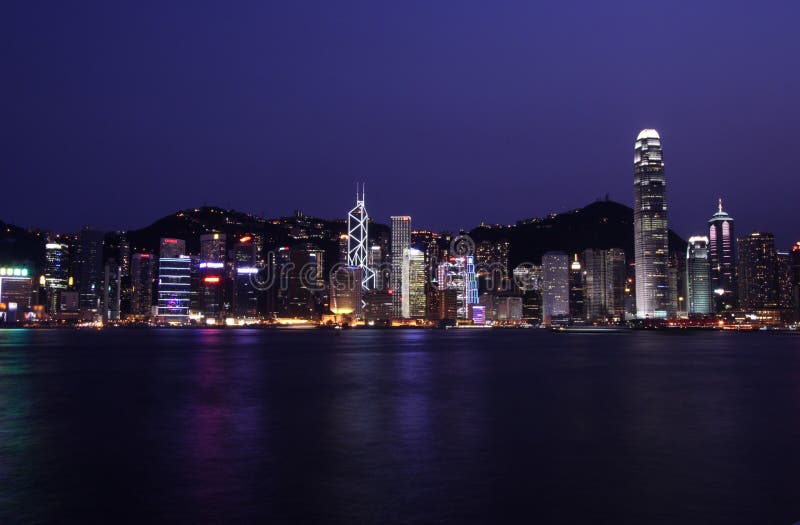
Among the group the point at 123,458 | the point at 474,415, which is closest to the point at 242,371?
the point at 474,415

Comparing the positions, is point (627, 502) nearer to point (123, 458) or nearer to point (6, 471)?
point (123, 458)

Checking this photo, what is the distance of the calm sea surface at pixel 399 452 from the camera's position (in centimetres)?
1692

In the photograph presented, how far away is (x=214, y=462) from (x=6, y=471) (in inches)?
222

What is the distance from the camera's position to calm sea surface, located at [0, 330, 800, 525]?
16922mm

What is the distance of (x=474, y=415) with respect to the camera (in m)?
33.2

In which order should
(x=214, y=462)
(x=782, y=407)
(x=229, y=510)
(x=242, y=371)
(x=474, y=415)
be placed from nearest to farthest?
1. (x=229, y=510)
2. (x=214, y=462)
3. (x=474, y=415)
4. (x=782, y=407)
5. (x=242, y=371)

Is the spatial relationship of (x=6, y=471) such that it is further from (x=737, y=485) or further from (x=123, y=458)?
(x=737, y=485)

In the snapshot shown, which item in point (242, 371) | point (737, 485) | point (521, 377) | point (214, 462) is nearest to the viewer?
point (737, 485)

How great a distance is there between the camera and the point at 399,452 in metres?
24.1

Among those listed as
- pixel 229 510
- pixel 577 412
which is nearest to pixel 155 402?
pixel 577 412

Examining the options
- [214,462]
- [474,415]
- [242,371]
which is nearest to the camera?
[214,462]

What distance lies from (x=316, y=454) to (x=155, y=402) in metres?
17.9

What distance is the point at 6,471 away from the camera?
68.3 ft

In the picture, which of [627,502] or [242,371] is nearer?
[627,502]
